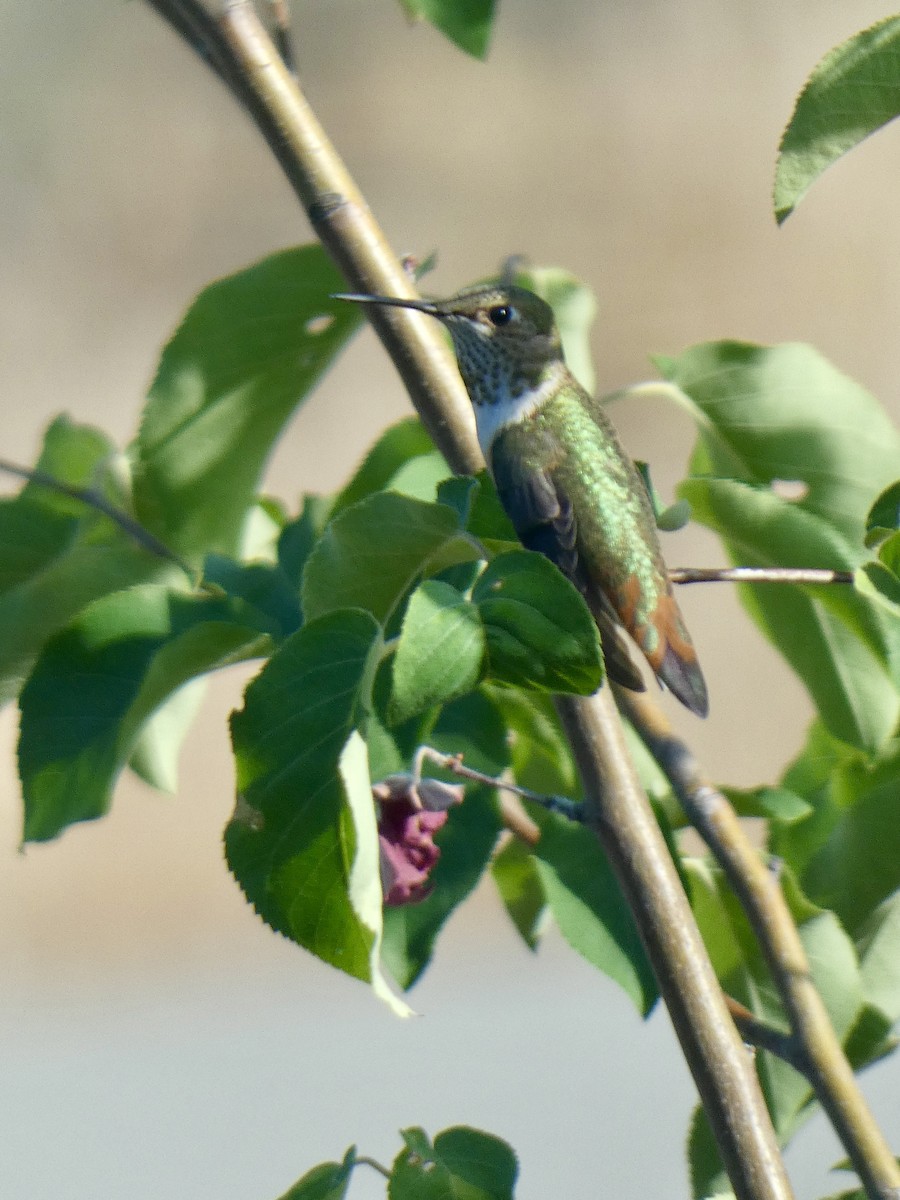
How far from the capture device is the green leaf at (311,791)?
39 centimetres

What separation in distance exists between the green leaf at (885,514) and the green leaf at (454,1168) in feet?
0.86

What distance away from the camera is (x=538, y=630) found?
38cm

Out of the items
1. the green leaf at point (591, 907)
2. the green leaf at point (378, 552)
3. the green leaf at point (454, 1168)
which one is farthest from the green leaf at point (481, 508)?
the green leaf at point (454, 1168)

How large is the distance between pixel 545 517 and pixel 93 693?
190mm

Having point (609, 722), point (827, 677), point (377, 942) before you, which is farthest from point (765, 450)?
point (377, 942)

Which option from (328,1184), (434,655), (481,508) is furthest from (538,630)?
(328,1184)

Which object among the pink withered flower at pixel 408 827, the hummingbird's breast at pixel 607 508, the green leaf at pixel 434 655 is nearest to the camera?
the green leaf at pixel 434 655

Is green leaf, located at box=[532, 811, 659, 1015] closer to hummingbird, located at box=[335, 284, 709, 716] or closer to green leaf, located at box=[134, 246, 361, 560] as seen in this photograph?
hummingbird, located at box=[335, 284, 709, 716]

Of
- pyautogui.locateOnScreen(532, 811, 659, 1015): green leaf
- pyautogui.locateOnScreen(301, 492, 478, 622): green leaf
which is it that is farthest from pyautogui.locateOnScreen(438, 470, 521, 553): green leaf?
pyautogui.locateOnScreen(532, 811, 659, 1015): green leaf

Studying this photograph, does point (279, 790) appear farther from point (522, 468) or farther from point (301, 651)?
point (522, 468)

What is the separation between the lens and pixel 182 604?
0.52m

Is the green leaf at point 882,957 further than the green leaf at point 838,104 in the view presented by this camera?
Yes

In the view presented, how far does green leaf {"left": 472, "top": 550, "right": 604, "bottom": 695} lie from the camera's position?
0.37 metres

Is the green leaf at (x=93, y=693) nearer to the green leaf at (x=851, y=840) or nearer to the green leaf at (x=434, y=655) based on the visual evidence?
the green leaf at (x=434, y=655)
